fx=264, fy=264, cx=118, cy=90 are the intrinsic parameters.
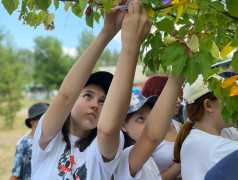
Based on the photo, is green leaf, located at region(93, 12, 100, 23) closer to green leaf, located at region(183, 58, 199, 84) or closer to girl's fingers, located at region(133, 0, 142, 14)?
girl's fingers, located at region(133, 0, 142, 14)

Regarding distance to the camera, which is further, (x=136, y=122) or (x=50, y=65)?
(x=50, y=65)

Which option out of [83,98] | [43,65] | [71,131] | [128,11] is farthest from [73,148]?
[43,65]

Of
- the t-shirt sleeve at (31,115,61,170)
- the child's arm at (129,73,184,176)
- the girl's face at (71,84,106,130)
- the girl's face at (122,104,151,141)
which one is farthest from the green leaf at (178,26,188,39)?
the girl's face at (122,104,151,141)

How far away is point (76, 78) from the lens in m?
1.26

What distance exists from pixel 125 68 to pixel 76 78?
35 centimetres

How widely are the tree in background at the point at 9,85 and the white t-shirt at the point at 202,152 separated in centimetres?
1779

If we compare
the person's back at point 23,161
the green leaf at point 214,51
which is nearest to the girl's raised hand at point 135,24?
the green leaf at point 214,51

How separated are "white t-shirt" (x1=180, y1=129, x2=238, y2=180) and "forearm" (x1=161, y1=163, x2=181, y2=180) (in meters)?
0.46

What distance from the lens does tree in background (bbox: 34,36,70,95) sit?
39.6m

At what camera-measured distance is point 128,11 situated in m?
1.00

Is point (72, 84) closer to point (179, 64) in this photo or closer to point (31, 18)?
point (31, 18)

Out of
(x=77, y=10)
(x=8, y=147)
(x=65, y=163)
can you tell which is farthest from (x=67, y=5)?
(x=8, y=147)

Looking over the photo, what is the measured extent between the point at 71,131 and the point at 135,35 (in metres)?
0.82

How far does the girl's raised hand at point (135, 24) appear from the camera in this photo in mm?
979
